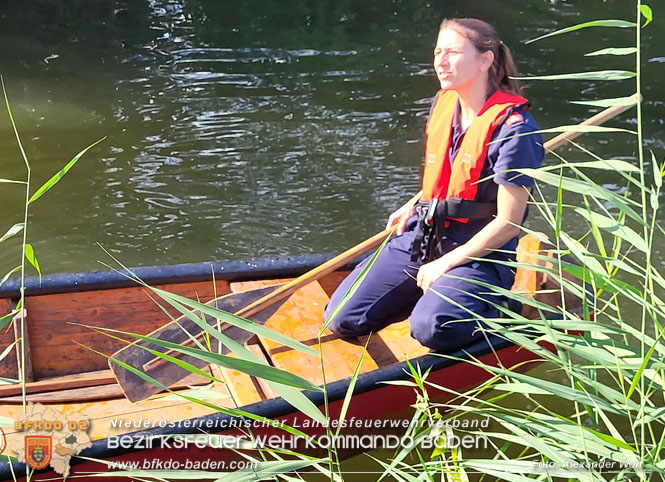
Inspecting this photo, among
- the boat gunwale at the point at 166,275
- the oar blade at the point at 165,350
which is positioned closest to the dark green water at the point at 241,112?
the oar blade at the point at 165,350

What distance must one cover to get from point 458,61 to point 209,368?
140 centimetres

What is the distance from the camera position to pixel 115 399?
2.75 meters

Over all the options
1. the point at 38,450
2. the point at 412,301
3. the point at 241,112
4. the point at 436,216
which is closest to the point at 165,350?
the point at 38,450

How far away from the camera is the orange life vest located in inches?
99.7

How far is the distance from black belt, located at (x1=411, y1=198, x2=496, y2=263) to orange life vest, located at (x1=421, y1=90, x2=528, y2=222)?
24 millimetres

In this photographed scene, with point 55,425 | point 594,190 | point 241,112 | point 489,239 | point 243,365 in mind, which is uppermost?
point 594,190

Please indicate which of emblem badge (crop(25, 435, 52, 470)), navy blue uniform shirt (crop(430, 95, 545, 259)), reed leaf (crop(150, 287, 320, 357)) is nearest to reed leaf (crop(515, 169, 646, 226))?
reed leaf (crop(150, 287, 320, 357))

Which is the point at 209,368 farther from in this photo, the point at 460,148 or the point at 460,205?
the point at 460,148

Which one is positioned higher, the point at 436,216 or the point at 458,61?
the point at 458,61

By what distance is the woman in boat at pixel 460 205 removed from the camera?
2.48 meters

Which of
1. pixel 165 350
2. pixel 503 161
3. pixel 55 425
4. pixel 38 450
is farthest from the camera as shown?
pixel 165 350

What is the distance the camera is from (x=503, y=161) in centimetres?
247

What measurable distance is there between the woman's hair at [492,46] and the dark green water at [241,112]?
144cm

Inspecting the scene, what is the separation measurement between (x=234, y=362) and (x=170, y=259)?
3.03 meters
